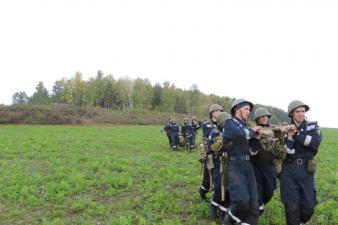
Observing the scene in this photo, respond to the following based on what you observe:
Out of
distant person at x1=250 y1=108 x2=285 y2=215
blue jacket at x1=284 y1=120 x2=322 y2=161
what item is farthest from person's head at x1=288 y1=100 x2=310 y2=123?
distant person at x1=250 y1=108 x2=285 y2=215

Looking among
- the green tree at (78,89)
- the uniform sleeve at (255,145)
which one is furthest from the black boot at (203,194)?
the green tree at (78,89)

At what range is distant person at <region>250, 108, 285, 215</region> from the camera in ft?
22.6

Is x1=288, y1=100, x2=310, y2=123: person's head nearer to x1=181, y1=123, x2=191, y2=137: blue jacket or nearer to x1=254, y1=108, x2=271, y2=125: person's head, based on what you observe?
x1=254, y1=108, x2=271, y2=125: person's head

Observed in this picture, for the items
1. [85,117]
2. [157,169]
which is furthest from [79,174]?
[85,117]

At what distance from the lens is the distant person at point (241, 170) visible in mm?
6625

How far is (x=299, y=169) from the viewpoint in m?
6.78

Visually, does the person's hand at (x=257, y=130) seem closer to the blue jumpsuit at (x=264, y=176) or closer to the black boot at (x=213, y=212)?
the blue jumpsuit at (x=264, y=176)

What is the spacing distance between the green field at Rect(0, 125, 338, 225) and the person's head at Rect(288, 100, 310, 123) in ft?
7.72

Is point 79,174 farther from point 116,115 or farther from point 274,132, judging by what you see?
point 116,115

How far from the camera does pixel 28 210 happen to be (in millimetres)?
9547

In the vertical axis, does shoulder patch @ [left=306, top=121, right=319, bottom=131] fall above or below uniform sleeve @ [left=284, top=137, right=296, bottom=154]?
above

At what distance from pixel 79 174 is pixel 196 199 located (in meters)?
4.75

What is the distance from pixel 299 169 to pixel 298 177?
13 centimetres

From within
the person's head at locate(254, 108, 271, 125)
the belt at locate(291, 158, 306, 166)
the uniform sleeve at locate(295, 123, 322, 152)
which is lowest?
the belt at locate(291, 158, 306, 166)
